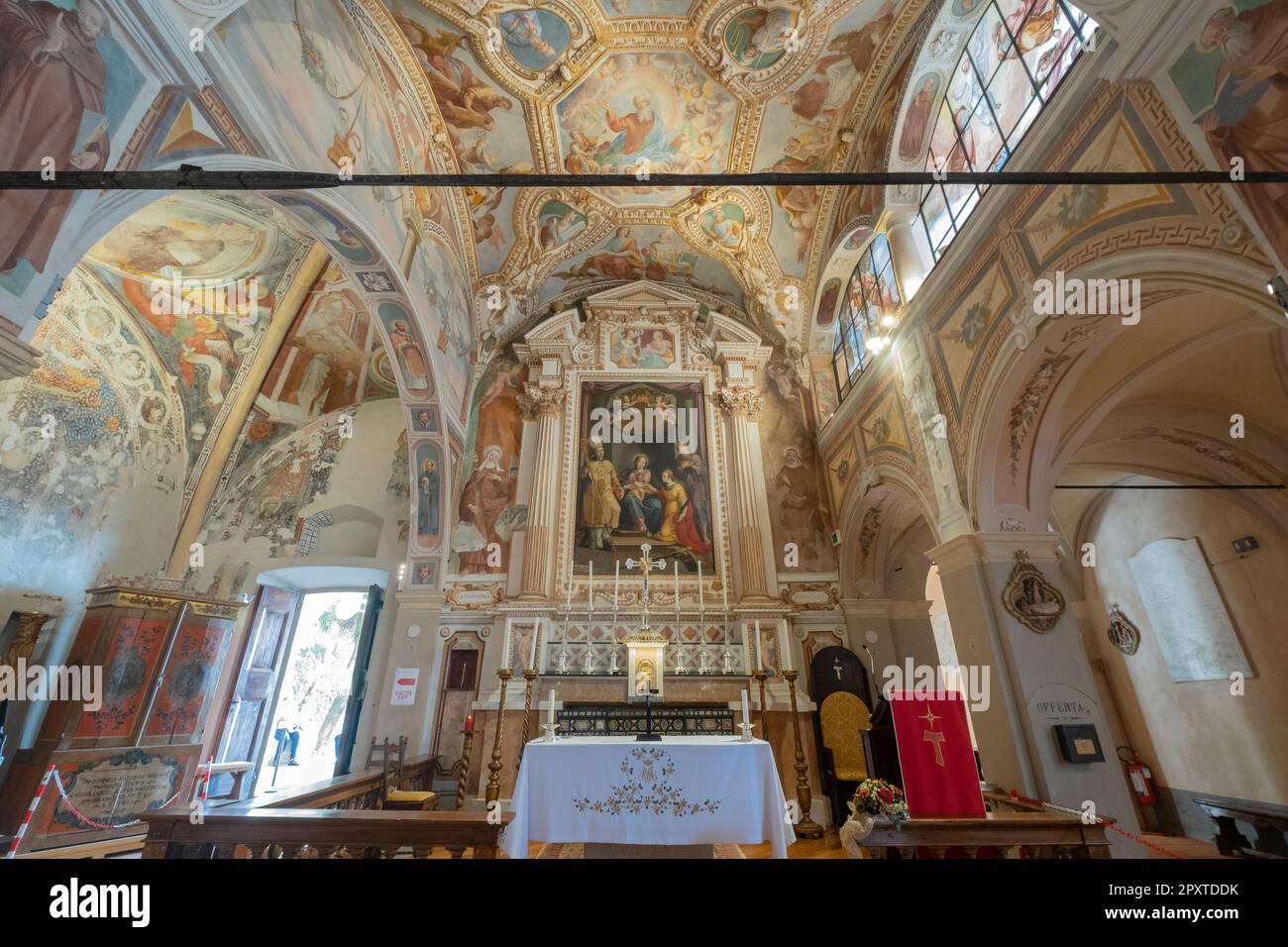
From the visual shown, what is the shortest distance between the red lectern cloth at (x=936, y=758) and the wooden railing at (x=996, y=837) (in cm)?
17

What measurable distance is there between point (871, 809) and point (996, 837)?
62 centimetres

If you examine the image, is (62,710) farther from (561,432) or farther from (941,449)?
(941,449)


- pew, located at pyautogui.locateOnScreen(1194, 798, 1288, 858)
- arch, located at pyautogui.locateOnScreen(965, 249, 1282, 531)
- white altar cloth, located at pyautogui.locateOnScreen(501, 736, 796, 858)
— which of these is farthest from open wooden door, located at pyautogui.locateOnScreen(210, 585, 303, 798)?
pew, located at pyautogui.locateOnScreen(1194, 798, 1288, 858)

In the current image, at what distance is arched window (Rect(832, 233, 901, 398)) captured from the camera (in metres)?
7.52

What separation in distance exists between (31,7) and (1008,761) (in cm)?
844

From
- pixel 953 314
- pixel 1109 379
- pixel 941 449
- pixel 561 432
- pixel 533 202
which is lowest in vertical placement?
pixel 941 449

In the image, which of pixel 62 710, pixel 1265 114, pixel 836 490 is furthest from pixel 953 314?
pixel 62 710

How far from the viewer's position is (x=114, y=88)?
10.3 feet

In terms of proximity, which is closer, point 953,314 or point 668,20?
point 953,314

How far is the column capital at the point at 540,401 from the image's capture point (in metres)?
9.96

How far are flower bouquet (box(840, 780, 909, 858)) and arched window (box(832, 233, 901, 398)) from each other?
18.5 ft

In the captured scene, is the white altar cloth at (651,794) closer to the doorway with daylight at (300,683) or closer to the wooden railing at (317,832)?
the wooden railing at (317,832)

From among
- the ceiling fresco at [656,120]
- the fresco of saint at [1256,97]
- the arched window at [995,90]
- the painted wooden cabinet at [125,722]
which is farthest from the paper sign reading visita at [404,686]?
the fresco of saint at [1256,97]

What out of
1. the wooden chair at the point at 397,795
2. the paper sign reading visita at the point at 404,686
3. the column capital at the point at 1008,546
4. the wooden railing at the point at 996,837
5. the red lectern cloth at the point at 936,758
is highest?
the column capital at the point at 1008,546
